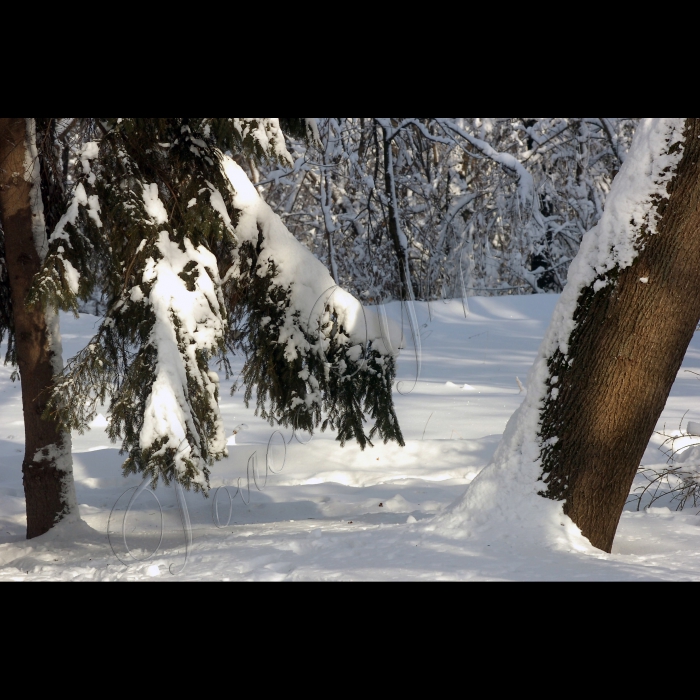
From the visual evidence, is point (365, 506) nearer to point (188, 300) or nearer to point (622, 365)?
point (188, 300)

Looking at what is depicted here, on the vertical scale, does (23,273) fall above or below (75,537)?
above

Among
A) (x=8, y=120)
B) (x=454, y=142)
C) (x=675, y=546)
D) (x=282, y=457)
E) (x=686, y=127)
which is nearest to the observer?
(x=686, y=127)

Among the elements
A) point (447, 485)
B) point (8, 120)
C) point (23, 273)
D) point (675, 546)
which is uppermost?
point (8, 120)

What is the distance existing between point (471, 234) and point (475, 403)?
5.99 metres

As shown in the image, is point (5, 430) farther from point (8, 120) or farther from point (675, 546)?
point (675, 546)

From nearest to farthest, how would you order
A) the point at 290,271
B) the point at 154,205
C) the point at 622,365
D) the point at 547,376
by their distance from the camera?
the point at 622,365 < the point at 547,376 < the point at 154,205 < the point at 290,271

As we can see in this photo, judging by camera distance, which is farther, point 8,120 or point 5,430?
point 5,430

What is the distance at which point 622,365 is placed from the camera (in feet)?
10.2

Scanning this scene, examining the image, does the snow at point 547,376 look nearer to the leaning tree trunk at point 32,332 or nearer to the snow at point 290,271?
the snow at point 290,271

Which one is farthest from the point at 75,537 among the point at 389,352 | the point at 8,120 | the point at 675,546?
the point at 675,546

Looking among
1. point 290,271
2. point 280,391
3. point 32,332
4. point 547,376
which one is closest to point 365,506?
point 280,391

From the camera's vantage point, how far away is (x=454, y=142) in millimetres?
7602

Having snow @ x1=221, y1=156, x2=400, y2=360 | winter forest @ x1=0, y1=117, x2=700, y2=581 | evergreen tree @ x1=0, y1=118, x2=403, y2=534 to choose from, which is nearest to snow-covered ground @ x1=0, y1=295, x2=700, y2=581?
winter forest @ x1=0, y1=117, x2=700, y2=581

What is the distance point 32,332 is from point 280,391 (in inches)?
65.3
